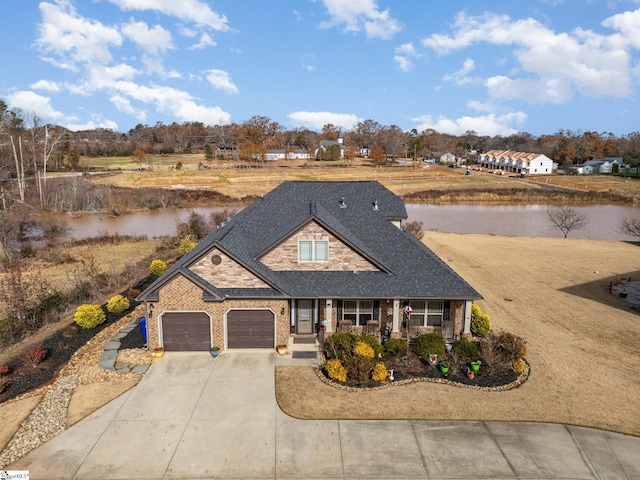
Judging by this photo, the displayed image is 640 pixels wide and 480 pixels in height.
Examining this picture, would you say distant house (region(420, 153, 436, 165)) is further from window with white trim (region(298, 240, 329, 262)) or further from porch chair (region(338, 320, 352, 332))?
porch chair (region(338, 320, 352, 332))

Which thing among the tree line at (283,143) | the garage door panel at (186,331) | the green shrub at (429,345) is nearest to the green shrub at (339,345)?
the green shrub at (429,345)

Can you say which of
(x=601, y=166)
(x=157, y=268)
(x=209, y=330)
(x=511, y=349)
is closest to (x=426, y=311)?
(x=511, y=349)

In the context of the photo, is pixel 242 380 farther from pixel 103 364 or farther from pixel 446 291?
pixel 446 291

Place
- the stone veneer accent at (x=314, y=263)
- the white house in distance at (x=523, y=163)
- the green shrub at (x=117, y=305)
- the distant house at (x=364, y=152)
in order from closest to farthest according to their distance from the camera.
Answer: the stone veneer accent at (x=314, y=263) < the green shrub at (x=117, y=305) < the white house in distance at (x=523, y=163) < the distant house at (x=364, y=152)

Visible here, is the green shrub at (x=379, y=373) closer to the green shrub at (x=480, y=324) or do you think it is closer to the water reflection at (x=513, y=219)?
the green shrub at (x=480, y=324)

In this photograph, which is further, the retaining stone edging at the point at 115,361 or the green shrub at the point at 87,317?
the green shrub at the point at 87,317

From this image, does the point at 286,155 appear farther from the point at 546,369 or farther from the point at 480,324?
the point at 546,369

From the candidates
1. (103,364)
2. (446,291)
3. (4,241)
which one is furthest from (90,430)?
(4,241)
